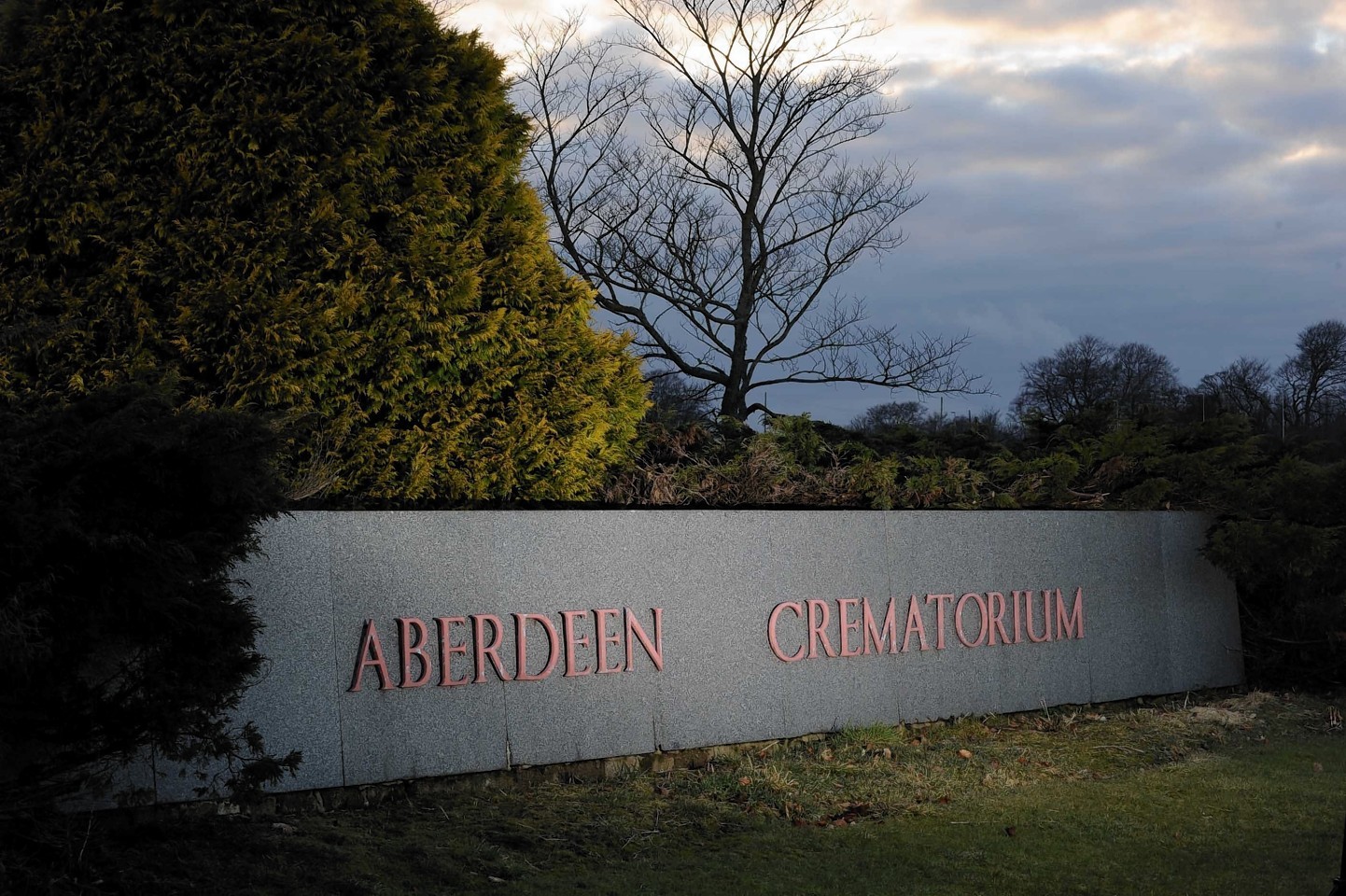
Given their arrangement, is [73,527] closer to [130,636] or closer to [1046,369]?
[130,636]

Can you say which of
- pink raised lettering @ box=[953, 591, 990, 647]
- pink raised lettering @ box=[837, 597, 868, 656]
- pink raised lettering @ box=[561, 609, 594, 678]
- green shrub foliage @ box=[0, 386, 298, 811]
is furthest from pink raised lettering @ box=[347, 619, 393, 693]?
pink raised lettering @ box=[953, 591, 990, 647]

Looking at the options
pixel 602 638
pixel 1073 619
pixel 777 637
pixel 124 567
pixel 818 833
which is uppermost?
pixel 124 567

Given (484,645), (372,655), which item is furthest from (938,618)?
(372,655)

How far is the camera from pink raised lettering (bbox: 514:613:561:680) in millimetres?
6598

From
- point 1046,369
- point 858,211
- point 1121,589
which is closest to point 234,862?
point 1121,589

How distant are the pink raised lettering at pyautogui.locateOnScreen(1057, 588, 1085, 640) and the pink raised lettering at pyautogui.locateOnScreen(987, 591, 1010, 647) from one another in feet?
1.80

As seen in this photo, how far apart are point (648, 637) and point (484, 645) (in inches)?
40.5

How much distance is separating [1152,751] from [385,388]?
5274 mm

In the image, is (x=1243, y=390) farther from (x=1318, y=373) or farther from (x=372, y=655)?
(x=372, y=655)

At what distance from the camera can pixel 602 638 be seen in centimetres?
690

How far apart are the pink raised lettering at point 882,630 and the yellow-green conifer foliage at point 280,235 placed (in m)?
2.38

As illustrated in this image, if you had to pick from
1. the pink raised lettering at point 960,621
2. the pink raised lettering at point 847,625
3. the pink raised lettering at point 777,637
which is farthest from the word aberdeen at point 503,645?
the pink raised lettering at point 960,621

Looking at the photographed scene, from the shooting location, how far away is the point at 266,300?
6.38 m

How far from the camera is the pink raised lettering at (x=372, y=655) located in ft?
20.2
